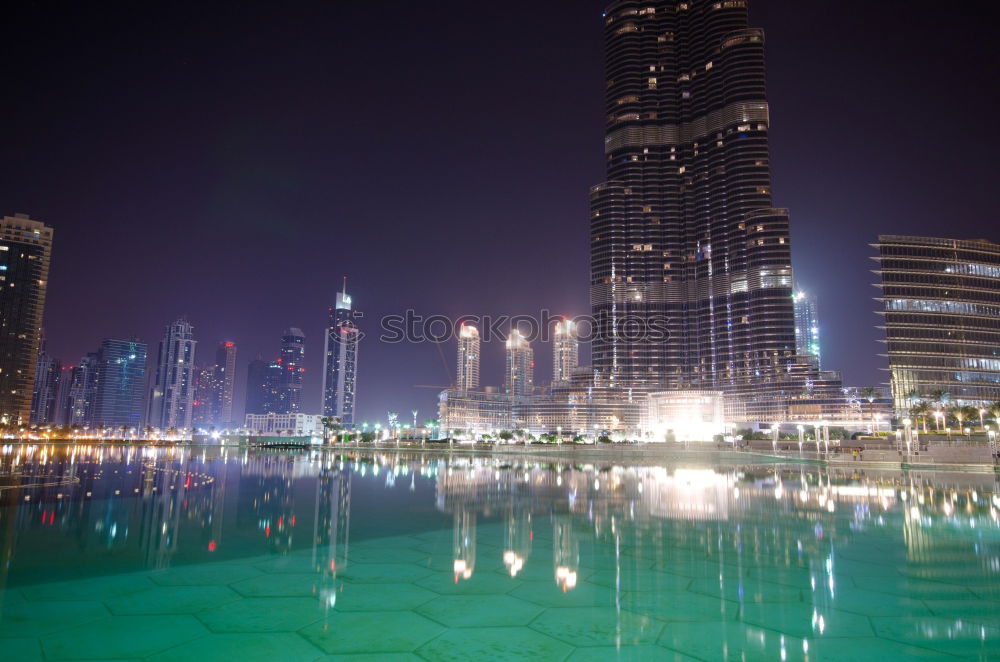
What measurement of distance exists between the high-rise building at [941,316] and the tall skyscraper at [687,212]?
3268cm

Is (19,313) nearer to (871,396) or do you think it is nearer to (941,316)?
(871,396)

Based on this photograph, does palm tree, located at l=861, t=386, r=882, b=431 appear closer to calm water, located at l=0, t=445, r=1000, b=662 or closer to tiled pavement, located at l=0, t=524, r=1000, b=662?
calm water, located at l=0, t=445, r=1000, b=662

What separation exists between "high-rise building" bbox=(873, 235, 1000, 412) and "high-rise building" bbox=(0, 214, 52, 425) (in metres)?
210

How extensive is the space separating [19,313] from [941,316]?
225265 mm

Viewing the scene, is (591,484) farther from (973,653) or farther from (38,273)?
(38,273)

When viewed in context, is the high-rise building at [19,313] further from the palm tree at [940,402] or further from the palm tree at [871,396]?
the palm tree at [871,396]

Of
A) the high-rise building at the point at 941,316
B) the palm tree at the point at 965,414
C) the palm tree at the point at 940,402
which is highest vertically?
the high-rise building at the point at 941,316

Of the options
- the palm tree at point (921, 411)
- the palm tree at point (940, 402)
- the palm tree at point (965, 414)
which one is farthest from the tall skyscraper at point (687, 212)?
the palm tree at point (965, 414)

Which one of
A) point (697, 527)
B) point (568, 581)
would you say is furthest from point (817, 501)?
point (568, 581)

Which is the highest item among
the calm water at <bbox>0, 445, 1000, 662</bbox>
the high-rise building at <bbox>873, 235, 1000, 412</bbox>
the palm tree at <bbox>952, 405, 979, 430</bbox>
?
the high-rise building at <bbox>873, 235, 1000, 412</bbox>

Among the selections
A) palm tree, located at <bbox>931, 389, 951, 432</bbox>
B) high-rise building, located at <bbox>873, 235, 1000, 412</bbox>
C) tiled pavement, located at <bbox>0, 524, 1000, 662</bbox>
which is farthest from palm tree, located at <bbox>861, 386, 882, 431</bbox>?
tiled pavement, located at <bbox>0, 524, 1000, 662</bbox>

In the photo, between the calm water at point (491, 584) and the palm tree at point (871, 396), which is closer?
the calm water at point (491, 584)

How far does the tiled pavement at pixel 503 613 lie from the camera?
529cm

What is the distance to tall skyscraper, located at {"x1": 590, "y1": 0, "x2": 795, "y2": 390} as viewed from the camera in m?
146
